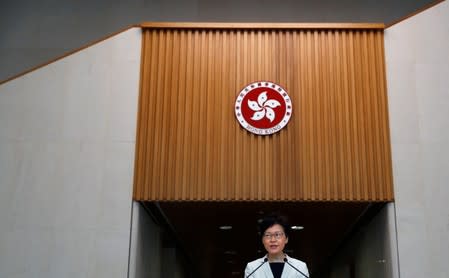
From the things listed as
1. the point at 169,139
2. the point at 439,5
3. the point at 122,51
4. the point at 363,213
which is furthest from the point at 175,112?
the point at 439,5

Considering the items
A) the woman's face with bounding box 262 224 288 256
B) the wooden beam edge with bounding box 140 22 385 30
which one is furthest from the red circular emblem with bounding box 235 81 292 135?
the woman's face with bounding box 262 224 288 256

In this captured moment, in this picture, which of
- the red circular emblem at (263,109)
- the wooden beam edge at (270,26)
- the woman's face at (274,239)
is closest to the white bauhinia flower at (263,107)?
the red circular emblem at (263,109)

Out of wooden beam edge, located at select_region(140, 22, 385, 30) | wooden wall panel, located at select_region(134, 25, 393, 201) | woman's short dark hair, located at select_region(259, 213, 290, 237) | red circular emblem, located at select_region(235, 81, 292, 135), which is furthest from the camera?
wooden beam edge, located at select_region(140, 22, 385, 30)

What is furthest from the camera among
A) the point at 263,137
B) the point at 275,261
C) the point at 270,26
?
the point at 270,26

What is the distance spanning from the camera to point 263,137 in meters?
7.23

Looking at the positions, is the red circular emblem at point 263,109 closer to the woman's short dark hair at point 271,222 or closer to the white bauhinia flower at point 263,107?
the white bauhinia flower at point 263,107

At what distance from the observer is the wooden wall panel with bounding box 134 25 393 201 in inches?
278

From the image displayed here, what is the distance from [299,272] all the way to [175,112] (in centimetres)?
369

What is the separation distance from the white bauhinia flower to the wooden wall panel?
221mm

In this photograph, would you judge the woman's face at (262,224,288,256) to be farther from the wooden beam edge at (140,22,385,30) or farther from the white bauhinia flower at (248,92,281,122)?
the wooden beam edge at (140,22,385,30)

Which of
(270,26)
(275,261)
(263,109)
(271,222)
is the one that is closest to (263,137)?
(263,109)

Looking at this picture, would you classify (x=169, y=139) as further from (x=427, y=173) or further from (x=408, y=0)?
(x=408, y=0)

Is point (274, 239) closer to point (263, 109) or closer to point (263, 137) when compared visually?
point (263, 137)

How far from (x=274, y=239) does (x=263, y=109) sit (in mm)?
3346
